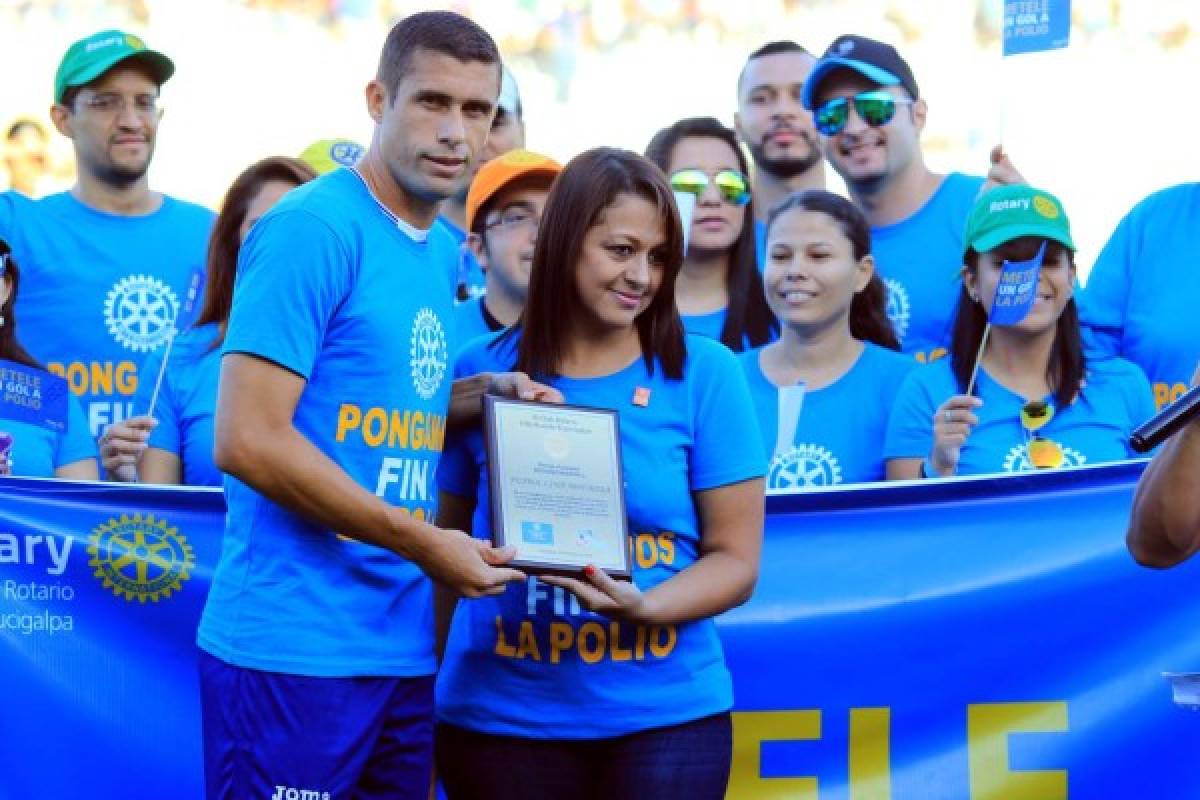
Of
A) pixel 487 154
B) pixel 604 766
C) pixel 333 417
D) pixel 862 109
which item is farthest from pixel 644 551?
pixel 487 154

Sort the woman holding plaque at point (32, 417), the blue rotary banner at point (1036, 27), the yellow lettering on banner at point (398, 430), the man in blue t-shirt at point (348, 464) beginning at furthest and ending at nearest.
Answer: the blue rotary banner at point (1036, 27), the woman holding plaque at point (32, 417), the yellow lettering on banner at point (398, 430), the man in blue t-shirt at point (348, 464)

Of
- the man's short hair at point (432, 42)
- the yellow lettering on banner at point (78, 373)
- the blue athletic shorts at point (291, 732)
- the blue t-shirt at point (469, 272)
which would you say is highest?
the man's short hair at point (432, 42)

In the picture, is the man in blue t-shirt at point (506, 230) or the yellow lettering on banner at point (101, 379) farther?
the yellow lettering on banner at point (101, 379)

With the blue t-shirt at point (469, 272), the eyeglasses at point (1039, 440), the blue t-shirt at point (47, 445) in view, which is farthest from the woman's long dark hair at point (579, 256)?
the blue t-shirt at point (469, 272)

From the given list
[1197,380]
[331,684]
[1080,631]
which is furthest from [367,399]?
[1080,631]

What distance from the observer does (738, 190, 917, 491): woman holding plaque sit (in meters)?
5.34

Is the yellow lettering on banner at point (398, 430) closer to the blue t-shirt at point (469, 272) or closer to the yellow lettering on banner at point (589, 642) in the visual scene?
the yellow lettering on banner at point (589, 642)

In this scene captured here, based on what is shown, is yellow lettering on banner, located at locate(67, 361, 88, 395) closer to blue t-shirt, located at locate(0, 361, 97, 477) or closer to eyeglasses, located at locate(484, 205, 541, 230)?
blue t-shirt, located at locate(0, 361, 97, 477)

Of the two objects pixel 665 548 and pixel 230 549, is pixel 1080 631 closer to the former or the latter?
pixel 665 548

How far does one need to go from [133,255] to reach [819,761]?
101 inches

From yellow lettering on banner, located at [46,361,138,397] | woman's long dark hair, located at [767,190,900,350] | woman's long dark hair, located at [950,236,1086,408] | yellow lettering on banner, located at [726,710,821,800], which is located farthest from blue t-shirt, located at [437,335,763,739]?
yellow lettering on banner, located at [46,361,138,397]

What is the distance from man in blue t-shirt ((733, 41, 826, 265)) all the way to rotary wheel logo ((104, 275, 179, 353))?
5.92ft

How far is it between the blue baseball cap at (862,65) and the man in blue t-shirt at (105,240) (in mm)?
1820

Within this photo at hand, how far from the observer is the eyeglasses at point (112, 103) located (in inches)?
244
